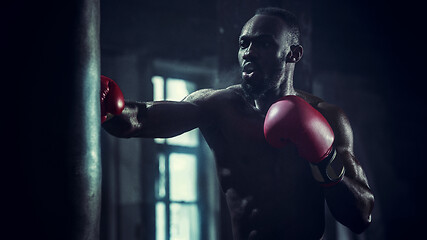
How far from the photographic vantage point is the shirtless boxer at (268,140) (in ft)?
7.84

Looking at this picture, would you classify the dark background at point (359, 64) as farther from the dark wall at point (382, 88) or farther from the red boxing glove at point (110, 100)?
the red boxing glove at point (110, 100)

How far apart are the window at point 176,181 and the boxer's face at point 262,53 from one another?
3419mm

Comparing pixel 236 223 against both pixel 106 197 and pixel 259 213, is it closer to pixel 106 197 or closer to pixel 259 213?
pixel 259 213

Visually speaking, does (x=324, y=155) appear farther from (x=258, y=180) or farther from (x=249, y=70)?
(x=249, y=70)

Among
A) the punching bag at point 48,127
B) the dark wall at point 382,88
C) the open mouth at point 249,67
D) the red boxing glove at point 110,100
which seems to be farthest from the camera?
the dark wall at point 382,88

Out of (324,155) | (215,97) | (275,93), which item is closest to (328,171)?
(324,155)

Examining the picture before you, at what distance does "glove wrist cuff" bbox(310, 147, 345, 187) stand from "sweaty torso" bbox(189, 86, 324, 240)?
0.42ft

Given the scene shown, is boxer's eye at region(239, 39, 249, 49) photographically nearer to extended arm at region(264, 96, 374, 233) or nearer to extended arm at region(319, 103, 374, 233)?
extended arm at region(264, 96, 374, 233)

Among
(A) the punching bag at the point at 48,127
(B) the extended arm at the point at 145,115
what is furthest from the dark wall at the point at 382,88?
(A) the punching bag at the point at 48,127

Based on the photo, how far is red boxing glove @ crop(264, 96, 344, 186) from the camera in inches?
92.5

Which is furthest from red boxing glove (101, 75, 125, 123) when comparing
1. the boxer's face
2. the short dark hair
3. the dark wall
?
the dark wall

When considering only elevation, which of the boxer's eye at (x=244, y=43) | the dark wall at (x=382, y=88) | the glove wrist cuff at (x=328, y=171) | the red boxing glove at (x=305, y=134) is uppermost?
the dark wall at (x=382, y=88)

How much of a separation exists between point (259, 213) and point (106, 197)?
326 centimetres

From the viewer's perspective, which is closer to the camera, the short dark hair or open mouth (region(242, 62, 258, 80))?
open mouth (region(242, 62, 258, 80))
